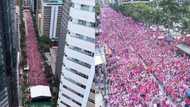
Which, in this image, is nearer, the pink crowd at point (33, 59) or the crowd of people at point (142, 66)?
the crowd of people at point (142, 66)

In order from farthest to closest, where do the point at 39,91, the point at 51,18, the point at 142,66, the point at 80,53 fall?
the point at 51,18 → the point at 39,91 → the point at 142,66 → the point at 80,53

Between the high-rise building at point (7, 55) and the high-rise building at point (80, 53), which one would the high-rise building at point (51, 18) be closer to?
the high-rise building at point (80, 53)

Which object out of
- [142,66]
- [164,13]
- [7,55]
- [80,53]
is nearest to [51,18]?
[164,13]

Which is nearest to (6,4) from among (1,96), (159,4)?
(1,96)

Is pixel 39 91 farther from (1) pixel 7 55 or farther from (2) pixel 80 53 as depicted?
(1) pixel 7 55

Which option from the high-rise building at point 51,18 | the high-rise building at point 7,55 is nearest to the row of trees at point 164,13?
the high-rise building at point 51,18

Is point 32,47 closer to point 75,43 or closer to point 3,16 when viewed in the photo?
point 75,43
